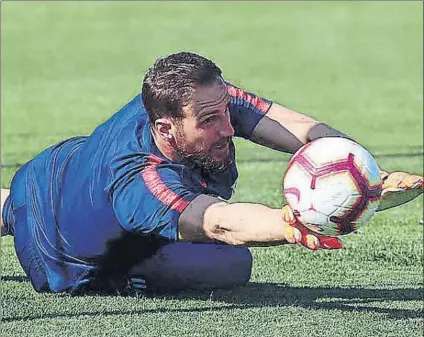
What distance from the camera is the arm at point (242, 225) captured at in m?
4.41

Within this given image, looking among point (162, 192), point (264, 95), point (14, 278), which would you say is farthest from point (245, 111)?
point (264, 95)

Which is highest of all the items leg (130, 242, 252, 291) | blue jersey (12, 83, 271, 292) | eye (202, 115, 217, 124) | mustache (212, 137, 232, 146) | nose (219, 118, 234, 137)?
eye (202, 115, 217, 124)

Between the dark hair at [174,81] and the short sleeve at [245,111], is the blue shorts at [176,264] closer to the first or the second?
the short sleeve at [245,111]

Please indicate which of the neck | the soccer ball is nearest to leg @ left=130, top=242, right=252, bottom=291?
the neck

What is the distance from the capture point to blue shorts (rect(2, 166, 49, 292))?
6168mm

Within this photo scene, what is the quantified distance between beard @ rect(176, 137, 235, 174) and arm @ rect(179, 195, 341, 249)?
41cm

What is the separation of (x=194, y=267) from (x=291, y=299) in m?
0.56

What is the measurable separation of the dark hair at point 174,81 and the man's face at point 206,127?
4 centimetres

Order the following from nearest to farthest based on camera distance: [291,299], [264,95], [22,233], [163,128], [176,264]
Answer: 1. [163,128]
2. [291,299]
3. [176,264]
4. [22,233]
5. [264,95]

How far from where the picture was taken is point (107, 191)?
17.6 ft

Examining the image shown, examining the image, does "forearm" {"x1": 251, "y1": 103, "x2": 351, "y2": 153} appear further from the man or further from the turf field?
the turf field

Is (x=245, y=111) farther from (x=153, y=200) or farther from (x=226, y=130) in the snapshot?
(x=153, y=200)

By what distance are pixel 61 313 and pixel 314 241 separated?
1839 millimetres

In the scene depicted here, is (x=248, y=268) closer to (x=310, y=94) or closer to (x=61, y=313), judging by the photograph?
(x=61, y=313)
